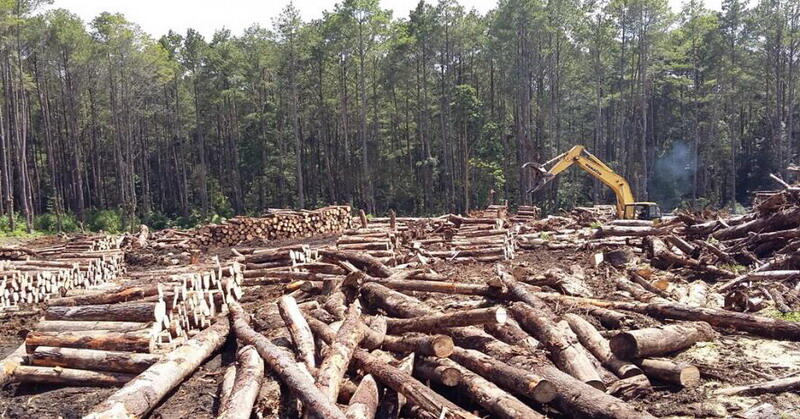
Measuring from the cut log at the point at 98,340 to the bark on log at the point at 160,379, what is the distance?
0.50 m

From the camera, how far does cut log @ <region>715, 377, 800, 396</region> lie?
19.6 ft

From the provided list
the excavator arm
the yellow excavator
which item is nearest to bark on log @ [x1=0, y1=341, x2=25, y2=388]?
the yellow excavator

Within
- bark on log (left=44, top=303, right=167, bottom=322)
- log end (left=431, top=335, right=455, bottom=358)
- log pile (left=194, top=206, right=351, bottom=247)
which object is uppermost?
log pile (left=194, top=206, right=351, bottom=247)

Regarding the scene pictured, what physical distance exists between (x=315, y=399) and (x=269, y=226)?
18359 millimetres

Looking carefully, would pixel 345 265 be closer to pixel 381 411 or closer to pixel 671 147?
pixel 381 411

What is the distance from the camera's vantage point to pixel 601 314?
8.31m

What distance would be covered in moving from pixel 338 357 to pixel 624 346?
3.10 metres

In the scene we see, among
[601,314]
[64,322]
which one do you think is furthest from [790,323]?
[64,322]

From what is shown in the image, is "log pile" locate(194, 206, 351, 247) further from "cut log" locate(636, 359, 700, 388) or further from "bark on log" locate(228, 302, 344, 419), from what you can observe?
"cut log" locate(636, 359, 700, 388)

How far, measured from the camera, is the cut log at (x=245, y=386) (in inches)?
217

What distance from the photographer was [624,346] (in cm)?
665

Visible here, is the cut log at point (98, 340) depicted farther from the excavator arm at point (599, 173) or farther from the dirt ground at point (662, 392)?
the excavator arm at point (599, 173)

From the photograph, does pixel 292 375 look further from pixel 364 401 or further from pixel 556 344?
pixel 556 344

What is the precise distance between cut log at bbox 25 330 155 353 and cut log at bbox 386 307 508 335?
313 centimetres
